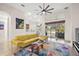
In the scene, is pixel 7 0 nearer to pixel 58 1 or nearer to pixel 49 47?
pixel 58 1

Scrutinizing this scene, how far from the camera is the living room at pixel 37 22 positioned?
2365 mm

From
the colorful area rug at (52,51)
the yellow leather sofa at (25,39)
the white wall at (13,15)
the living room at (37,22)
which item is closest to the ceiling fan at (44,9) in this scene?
the living room at (37,22)

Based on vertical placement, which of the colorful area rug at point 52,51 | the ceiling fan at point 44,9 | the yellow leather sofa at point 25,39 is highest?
the ceiling fan at point 44,9

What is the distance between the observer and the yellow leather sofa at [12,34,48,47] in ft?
7.80

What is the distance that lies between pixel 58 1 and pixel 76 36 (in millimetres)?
848

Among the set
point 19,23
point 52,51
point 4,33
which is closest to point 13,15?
point 19,23

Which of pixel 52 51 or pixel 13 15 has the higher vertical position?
pixel 13 15

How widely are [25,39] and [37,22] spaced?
1.48 feet

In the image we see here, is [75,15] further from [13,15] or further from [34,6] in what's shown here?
[13,15]

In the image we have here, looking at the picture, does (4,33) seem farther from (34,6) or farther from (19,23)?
(34,6)

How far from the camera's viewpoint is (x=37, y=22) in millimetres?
2451

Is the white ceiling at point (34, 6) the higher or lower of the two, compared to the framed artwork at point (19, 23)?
higher

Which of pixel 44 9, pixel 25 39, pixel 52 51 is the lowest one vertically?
pixel 52 51

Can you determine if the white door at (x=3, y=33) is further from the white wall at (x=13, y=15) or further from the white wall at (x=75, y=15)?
the white wall at (x=75, y=15)
